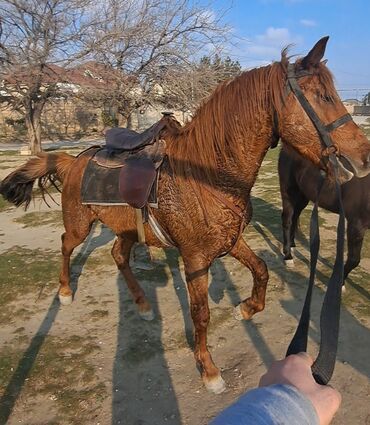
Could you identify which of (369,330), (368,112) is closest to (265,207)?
(369,330)

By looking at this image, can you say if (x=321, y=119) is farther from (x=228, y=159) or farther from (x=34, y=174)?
(x=34, y=174)

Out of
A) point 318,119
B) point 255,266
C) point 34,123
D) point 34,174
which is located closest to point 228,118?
point 318,119

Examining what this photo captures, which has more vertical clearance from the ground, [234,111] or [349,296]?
[234,111]

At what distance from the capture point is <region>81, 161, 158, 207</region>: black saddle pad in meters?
3.12

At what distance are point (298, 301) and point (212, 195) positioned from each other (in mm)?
1892

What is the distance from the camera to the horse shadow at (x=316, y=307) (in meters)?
2.95

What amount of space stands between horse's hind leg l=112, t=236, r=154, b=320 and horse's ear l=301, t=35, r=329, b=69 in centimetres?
218

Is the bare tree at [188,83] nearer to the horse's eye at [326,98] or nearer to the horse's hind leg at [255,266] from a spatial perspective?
the horse's hind leg at [255,266]

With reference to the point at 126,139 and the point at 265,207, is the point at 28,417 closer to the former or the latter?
the point at 126,139

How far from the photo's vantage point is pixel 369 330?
325cm

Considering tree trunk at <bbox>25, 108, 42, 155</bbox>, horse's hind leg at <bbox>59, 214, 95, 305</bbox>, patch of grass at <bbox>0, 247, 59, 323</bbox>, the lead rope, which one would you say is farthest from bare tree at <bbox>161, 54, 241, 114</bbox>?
the lead rope

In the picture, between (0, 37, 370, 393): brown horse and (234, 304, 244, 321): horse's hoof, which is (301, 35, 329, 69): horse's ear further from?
(234, 304, 244, 321): horse's hoof

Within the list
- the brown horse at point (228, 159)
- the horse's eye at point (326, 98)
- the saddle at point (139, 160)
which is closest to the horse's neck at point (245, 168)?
the brown horse at point (228, 159)

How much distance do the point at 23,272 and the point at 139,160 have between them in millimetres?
2699
